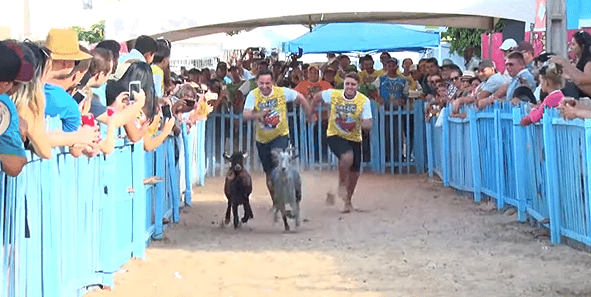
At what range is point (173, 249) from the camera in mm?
9688

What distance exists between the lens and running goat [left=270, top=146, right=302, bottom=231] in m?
10.9

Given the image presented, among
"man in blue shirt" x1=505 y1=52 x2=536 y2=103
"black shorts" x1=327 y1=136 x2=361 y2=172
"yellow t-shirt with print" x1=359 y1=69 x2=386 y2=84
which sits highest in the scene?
"yellow t-shirt with print" x1=359 y1=69 x2=386 y2=84

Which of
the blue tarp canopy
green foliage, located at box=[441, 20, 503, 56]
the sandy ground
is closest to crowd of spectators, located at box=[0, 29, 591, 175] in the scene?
the sandy ground

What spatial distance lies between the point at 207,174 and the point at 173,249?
8.18 m

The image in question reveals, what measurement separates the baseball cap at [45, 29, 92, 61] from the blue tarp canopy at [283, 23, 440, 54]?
19.7 metres

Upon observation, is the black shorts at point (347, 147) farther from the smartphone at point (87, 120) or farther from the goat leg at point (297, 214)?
the smartphone at point (87, 120)

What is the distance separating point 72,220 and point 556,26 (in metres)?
7.35

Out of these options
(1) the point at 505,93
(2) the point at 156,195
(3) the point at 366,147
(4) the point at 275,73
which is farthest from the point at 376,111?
(2) the point at 156,195

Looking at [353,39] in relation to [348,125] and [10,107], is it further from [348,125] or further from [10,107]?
[10,107]

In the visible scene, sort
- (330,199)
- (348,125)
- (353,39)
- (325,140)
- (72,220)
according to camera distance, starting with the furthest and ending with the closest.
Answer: (353,39)
(325,140)
(330,199)
(348,125)
(72,220)

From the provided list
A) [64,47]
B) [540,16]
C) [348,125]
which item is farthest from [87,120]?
[540,16]

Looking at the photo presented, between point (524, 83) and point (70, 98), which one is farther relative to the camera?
point (524, 83)

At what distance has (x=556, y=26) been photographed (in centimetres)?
1205

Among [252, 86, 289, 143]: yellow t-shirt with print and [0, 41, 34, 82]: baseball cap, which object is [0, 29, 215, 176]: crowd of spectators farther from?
[252, 86, 289, 143]: yellow t-shirt with print
